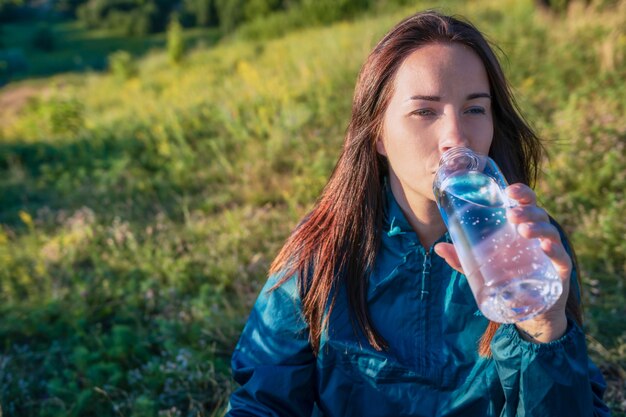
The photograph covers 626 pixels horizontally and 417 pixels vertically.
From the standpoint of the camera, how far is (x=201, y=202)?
16.1ft

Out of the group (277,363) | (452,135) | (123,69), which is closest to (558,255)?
(452,135)

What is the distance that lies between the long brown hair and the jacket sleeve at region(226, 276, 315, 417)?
4 cm

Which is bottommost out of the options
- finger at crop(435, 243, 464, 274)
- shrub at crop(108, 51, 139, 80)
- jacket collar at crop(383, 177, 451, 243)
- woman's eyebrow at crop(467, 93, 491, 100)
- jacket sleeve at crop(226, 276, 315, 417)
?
shrub at crop(108, 51, 139, 80)

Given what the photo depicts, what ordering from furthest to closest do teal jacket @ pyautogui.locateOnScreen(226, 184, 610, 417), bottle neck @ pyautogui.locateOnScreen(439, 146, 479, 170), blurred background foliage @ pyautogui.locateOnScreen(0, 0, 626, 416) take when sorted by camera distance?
blurred background foliage @ pyautogui.locateOnScreen(0, 0, 626, 416) → teal jacket @ pyautogui.locateOnScreen(226, 184, 610, 417) → bottle neck @ pyautogui.locateOnScreen(439, 146, 479, 170)

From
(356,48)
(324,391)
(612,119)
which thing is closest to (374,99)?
(324,391)

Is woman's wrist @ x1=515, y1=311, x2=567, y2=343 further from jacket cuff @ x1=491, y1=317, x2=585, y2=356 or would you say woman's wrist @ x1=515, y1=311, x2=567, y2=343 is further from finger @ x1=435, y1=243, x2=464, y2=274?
finger @ x1=435, y1=243, x2=464, y2=274

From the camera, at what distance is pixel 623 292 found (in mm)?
3150

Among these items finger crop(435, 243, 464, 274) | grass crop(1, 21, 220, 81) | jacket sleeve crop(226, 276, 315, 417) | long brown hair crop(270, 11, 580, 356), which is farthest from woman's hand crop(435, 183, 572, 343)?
grass crop(1, 21, 220, 81)

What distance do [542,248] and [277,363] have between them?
2.98 feet

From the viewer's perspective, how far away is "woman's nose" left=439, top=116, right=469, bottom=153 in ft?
5.24

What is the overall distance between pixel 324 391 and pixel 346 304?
11.7 inches

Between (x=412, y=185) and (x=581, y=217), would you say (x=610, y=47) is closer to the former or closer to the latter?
(x=581, y=217)

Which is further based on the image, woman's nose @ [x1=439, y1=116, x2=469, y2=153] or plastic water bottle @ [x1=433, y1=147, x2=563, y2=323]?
woman's nose @ [x1=439, y1=116, x2=469, y2=153]

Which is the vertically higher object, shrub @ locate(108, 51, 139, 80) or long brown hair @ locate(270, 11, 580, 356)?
long brown hair @ locate(270, 11, 580, 356)
